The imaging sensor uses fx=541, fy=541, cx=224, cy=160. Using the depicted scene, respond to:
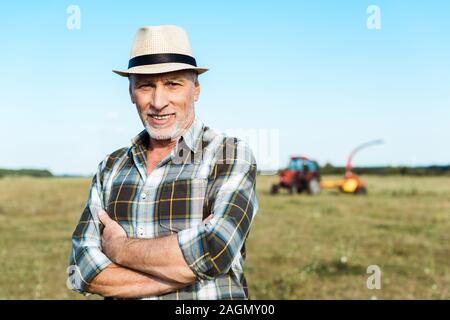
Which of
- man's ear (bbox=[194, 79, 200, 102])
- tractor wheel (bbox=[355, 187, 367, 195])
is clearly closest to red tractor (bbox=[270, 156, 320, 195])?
tractor wheel (bbox=[355, 187, 367, 195])

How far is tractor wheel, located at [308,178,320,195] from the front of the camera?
25.8 metres

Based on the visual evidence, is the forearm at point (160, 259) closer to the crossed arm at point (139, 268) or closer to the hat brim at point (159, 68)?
the crossed arm at point (139, 268)

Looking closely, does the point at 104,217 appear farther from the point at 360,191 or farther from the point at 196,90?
the point at 360,191

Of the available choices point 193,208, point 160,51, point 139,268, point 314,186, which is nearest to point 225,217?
point 193,208

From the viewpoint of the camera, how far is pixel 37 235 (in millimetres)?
14477

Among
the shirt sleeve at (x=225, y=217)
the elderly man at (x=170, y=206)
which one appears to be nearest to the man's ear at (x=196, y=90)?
the elderly man at (x=170, y=206)

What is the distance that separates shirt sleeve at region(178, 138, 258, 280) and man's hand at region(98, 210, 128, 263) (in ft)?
1.11

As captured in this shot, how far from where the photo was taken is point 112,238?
267 cm

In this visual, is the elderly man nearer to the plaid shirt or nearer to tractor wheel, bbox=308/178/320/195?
the plaid shirt
